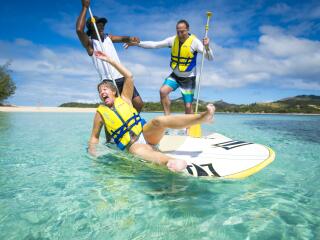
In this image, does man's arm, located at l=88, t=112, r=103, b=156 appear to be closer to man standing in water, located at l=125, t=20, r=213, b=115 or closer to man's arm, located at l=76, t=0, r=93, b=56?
man's arm, located at l=76, t=0, r=93, b=56

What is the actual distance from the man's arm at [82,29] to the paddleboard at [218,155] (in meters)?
2.73

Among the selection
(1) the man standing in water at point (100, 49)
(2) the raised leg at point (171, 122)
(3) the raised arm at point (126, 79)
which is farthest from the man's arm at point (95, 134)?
(1) the man standing in water at point (100, 49)

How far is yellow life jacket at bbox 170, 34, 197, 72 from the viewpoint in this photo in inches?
265

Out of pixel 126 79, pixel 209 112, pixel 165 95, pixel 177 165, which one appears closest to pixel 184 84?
pixel 165 95

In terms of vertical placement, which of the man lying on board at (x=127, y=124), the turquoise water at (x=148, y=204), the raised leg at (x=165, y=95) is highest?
the raised leg at (x=165, y=95)

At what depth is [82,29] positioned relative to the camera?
5445mm

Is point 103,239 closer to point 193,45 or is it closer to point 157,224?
point 157,224

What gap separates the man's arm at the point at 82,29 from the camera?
5.36 metres

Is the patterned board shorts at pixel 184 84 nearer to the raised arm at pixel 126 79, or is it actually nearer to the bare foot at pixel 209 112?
the raised arm at pixel 126 79

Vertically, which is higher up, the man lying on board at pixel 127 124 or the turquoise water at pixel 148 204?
the man lying on board at pixel 127 124

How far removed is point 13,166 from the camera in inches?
193

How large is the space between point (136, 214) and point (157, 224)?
32 cm

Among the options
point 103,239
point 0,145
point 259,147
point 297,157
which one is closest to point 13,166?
point 0,145

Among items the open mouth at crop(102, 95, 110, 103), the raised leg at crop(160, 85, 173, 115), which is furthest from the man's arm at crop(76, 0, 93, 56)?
the raised leg at crop(160, 85, 173, 115)
